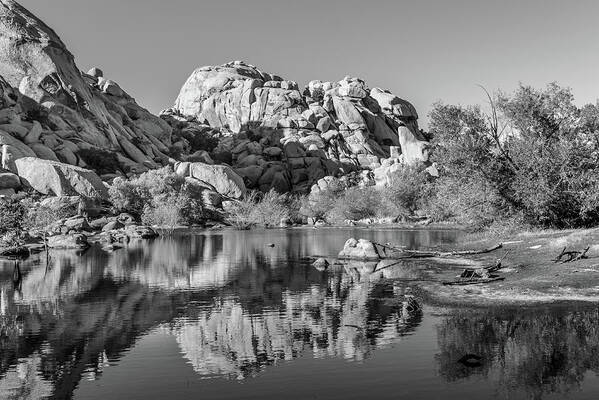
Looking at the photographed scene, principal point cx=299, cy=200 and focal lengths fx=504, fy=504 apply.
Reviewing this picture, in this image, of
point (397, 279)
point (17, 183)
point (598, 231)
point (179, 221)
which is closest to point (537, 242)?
point (598, 231)

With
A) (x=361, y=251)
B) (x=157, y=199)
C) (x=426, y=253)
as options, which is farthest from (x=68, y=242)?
(x=157, y=199)

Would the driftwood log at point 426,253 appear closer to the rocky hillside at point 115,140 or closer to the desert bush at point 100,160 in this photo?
the rocky hillside at point 115,140

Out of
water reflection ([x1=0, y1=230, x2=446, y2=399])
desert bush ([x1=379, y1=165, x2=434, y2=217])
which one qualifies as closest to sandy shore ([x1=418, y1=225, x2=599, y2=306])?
water reflection ([x1=0, y1=230, x2=446, y2=399])

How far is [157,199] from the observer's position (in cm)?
10581

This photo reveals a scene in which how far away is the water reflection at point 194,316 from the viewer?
16.5m

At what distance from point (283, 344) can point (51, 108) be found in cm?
13600

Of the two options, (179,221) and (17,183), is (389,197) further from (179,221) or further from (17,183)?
(17,183)

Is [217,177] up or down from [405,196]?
up

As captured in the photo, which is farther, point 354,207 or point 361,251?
point 354,207

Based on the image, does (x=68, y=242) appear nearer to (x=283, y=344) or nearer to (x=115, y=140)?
(x=283, y=344)

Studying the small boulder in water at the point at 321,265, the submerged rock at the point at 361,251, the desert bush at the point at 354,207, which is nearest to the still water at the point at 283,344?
the small boulder in water at the point at 321,265

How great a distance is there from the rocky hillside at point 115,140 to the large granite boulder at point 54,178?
20 cm

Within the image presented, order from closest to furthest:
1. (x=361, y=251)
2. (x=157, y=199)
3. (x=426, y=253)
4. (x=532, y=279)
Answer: (x=532, y=279), (x=426, y=253), (x=361, y=251), (x=157, y=199)

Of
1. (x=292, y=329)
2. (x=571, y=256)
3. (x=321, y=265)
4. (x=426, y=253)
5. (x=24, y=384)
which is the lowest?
(x=24, y=384)
